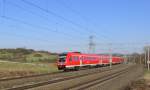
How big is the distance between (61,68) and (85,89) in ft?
97.3

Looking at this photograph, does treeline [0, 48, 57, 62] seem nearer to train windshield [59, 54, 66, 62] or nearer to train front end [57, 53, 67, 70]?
train windshield [59, 54, 66, 62]

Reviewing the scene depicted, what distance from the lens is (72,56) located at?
51.8 m

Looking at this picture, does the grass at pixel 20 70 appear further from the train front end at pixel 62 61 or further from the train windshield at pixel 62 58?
the train windshield at pixel 62 58

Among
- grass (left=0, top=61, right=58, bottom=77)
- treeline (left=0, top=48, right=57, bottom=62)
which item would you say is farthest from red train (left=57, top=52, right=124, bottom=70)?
treeline (left=0, top=48, right=57, bottom=62)

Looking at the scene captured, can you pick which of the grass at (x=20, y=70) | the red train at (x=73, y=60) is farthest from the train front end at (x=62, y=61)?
the grass at (x=20, y=70)

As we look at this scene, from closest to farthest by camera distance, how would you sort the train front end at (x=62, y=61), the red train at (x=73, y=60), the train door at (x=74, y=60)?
the train front end at (x=62, y=61) < the red train at (x=73, y=60) < the train door at (x=74, y=60)

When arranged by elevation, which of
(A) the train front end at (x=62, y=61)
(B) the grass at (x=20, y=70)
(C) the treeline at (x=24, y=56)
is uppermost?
(C) the treeline at (x=24, y=56)

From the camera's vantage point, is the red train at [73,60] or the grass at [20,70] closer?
the grass at [20,70]

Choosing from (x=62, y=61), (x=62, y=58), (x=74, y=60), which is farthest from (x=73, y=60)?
(x=62, y=61)

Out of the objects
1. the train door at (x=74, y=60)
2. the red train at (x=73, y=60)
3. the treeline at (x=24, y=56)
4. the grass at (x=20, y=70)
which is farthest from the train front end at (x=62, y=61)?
the treeline at (x=24, y=56)

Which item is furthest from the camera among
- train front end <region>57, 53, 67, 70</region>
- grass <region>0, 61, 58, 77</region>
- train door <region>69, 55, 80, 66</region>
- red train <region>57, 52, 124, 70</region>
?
train door <region>69, 55, 80, 66</region>

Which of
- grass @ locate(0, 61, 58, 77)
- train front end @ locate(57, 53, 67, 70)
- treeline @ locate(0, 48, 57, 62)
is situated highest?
treeline @ locate(0, 48, 57, 62)

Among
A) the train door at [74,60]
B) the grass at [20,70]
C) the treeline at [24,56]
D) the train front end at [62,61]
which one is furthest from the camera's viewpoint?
the treeline at [24,56]

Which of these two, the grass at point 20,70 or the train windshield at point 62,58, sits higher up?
the train windshield at point 62,58
